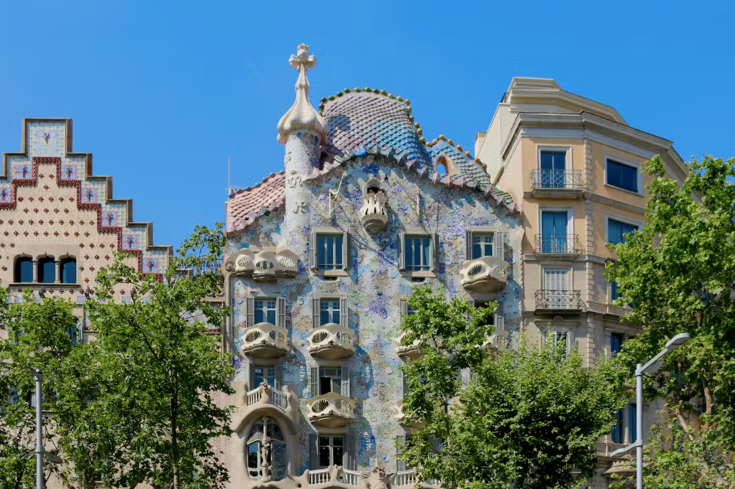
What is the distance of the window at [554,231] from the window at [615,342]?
3.63 m

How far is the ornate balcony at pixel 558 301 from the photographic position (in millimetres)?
57719

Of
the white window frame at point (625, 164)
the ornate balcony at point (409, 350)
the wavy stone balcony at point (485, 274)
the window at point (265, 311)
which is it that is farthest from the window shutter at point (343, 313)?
the white window frame at point (625, 164)

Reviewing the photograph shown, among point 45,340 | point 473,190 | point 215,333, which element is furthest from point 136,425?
point 473,190

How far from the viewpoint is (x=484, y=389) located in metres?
52.1

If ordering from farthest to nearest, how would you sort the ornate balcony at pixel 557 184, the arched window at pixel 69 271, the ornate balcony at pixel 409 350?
the ornate balcony at pixel 557 184 → the arched window at pixel 69 271 → the ornate balcony at pixel 409 350

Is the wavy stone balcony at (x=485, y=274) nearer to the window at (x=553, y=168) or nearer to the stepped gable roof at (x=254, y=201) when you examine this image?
the window at (x=553, y=168)

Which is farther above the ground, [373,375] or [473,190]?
[473,190]

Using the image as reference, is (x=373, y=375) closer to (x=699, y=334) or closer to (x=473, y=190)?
(x=473, y=190)

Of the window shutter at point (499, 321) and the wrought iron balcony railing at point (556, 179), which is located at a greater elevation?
the wrought iron balcony railing at point (556, 179)

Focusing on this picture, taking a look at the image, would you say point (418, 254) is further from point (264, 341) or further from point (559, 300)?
point (264, 341)

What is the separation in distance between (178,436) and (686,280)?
16.6 m

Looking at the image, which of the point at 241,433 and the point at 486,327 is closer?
the point at 486,327

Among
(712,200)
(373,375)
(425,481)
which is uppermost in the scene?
(712,200)

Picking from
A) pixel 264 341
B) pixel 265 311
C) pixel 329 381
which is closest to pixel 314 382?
pixel 329 381
